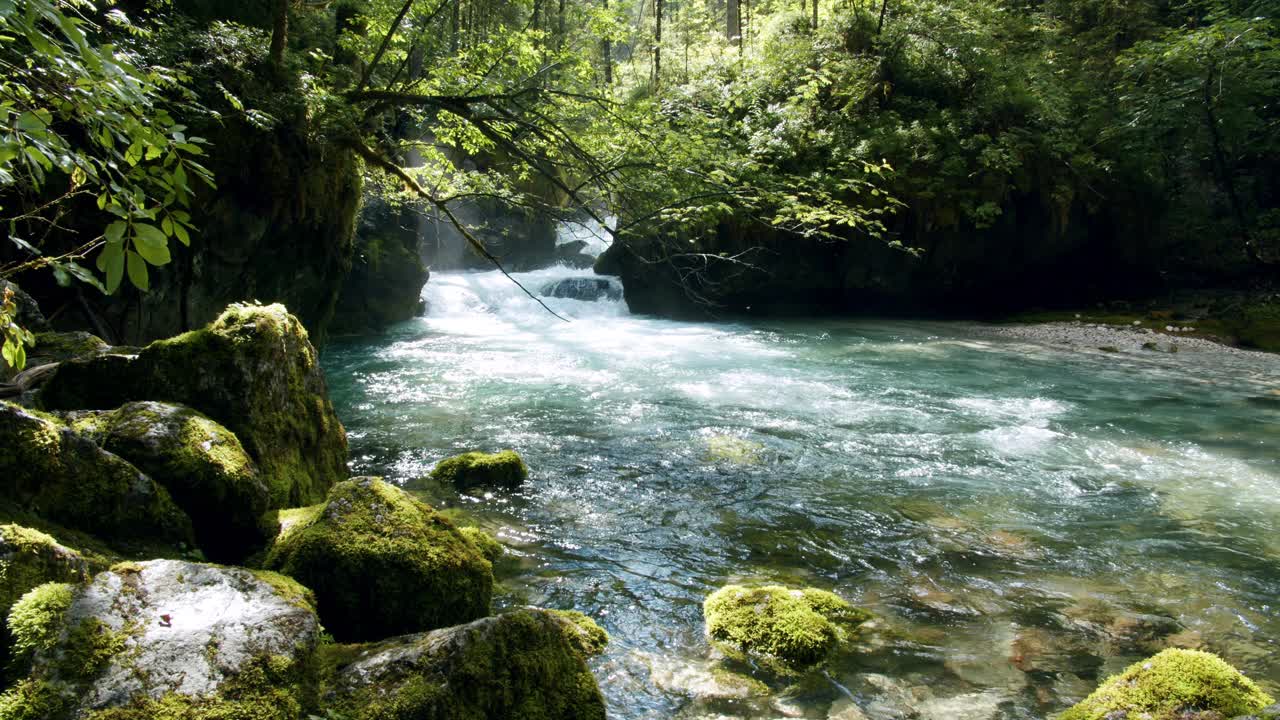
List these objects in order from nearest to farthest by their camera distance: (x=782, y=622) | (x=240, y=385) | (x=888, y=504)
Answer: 1. (x=782, y=622)
2. (x=240, y=385)
3. (x=888, y=504)

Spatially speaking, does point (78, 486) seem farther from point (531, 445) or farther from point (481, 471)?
point (531, 445)

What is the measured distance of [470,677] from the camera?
8.83ft

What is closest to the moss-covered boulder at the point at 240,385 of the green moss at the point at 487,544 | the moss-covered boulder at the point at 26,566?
the green moss at the point at 487,544

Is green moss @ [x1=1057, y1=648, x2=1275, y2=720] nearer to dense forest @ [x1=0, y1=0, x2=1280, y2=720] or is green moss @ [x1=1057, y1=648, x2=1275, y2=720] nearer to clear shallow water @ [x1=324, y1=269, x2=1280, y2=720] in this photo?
dense forest @ [x1=0, y1=0, x2=1280, y2=720]

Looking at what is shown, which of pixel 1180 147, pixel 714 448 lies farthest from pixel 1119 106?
pixel 714 448

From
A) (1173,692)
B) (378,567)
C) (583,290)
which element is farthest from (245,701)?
(583,290)

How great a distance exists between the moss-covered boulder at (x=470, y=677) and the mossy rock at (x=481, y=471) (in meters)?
3.92

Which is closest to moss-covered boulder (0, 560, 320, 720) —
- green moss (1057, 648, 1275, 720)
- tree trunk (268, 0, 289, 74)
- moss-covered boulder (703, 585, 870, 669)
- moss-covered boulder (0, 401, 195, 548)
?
moss-covered boulder (0, 401, 195, 548)

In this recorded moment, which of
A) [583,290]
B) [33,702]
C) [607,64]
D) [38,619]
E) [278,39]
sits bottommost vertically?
[33,702]

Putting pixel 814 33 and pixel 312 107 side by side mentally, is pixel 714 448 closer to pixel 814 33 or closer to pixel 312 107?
pixel 312 107

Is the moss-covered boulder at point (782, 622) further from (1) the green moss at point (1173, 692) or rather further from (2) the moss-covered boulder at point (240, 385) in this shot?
(2) the moss-covered boulder at point (240, 385)

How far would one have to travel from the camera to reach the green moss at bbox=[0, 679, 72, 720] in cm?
192

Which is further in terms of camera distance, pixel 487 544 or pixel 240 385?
pixel 487 544

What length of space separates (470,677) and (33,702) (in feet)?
4.34
